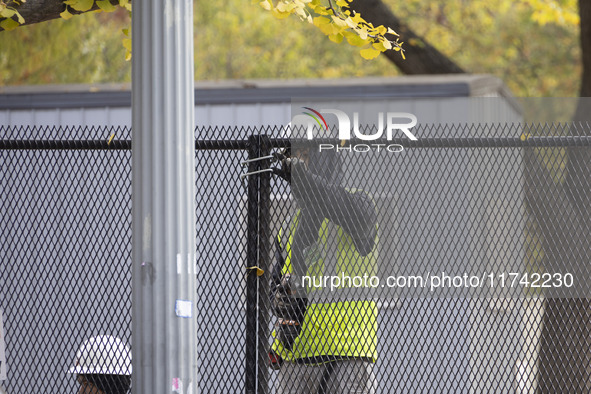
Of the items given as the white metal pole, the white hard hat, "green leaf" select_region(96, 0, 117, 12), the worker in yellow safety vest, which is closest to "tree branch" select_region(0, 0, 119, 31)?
"green leaf" select_region(96, 0, 117, 12)

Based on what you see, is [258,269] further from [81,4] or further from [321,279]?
[81,4]

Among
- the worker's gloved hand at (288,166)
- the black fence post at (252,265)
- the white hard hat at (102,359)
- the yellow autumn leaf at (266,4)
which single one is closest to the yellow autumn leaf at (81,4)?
the yellow autumn leaf at (266,4)

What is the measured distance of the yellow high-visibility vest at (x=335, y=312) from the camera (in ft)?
13.5

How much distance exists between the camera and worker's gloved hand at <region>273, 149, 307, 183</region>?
13.5 ft

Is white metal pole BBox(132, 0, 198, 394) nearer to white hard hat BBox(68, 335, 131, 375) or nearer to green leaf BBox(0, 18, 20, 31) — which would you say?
green leaf BBox(0, 18, 20, 31)

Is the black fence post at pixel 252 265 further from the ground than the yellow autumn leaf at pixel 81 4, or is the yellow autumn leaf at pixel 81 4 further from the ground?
the yellow autumn leaf at pixel 81 4

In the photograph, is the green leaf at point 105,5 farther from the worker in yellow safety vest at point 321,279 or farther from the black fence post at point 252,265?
the worker in yellow safety vest at point 321,279

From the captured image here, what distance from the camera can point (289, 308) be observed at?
4.22 m

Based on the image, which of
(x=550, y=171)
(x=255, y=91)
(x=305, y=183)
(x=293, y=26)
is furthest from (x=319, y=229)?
(x=293, y=26)

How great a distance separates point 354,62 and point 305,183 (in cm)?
2117

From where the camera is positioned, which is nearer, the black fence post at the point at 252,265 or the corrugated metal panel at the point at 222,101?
the black fence post at the point at 252,265

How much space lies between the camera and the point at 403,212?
4203mm

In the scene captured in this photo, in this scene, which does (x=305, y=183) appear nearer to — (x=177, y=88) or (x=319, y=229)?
(x=319, y=229)

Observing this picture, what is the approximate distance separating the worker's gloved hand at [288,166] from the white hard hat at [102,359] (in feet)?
4.61
